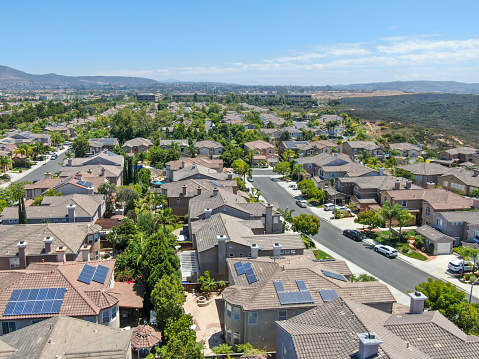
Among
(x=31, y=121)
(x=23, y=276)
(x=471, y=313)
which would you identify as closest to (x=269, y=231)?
(x=471, y=313)

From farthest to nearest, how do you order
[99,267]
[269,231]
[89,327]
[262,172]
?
1. [262,172]
2. [269,231]
3. [99,267]
4. [89,327]

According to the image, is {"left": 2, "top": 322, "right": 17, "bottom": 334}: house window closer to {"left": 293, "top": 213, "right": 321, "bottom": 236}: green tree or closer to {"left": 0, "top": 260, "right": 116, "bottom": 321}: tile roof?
{"left": 0, "top": 260, "right": 116, "bottom": 321}: tile roof

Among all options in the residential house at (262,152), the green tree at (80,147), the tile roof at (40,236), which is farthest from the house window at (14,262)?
the residential house at (262,152)

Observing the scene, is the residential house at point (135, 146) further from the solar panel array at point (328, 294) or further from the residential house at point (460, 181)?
the solar panel array at point (328, 294)

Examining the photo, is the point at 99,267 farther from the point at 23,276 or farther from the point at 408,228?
the point at 408,228

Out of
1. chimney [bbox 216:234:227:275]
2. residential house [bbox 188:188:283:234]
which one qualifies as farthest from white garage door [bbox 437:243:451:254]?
chimney [bbox 216:234:227:275]

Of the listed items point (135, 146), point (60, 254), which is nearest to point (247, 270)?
point (60, 254)
